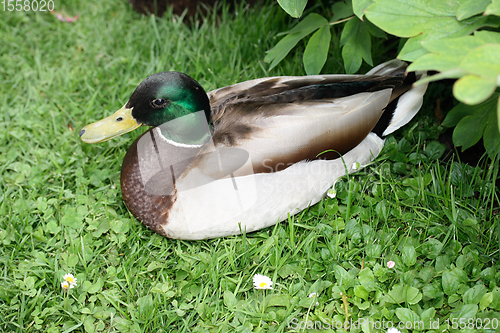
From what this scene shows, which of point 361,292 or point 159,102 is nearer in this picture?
point 361,292

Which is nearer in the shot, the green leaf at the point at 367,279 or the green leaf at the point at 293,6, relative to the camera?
the green leaf at the point at 293,6

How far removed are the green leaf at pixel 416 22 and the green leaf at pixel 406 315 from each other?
1079mm

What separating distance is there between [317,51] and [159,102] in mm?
941

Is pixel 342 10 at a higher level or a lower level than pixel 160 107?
higher

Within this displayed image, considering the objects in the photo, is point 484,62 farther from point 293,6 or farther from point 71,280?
point 71,280

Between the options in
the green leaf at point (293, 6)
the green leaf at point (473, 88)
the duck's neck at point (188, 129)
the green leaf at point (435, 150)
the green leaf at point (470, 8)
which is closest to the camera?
the green leaf at point (473, 88)

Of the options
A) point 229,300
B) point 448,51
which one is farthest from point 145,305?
point 448,51

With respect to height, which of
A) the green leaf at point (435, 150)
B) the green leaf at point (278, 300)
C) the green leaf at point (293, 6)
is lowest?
the green leaf at point (278, 300)

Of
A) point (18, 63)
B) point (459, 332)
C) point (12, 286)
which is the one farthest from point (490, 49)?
point (18, 63)

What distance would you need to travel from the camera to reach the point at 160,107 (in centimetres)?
208

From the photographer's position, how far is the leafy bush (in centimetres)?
102

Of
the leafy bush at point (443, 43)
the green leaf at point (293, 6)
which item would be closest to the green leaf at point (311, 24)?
the leafy bush at point (443, 43)

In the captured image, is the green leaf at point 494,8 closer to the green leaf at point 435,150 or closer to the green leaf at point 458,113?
the green leaf at point 458,113

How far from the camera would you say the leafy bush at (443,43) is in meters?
1.02
